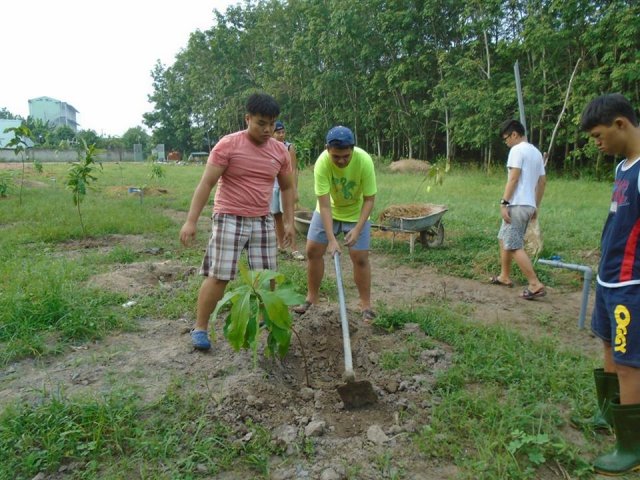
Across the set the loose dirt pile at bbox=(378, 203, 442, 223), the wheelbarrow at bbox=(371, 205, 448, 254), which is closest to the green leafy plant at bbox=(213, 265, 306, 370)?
the wheelbarrow at bbox=(371, 205, 448, 254)

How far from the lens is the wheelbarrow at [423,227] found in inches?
238

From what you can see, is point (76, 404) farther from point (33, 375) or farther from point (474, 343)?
point (474, 343)

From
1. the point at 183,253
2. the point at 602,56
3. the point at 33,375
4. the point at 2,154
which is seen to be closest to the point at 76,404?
the point at 33,375

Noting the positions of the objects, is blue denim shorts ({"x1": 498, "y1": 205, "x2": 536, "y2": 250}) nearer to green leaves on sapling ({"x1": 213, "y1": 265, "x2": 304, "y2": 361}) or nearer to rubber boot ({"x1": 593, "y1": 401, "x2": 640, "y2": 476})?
rubber boot ({"x1": 593, "y1": 401, "x2": 640, "y2": 476})

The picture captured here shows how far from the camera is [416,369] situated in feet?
9.73

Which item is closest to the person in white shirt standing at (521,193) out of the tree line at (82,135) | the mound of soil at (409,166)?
the mound of soil at (409,166)

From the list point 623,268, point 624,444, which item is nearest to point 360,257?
point 623,268

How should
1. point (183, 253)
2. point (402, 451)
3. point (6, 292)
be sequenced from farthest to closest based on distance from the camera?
point (183, 253) < point (6, 292) < point (402, 451)

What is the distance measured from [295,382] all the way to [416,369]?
30.5 inches

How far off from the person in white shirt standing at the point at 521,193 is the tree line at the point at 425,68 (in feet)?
24.4

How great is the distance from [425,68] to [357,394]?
76.1 feet

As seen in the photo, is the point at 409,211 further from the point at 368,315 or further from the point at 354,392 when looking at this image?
the point at 354,392

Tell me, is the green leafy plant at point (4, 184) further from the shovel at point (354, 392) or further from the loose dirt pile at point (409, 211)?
the shovel at point (354, 392)

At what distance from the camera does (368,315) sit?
3.75 m
